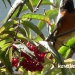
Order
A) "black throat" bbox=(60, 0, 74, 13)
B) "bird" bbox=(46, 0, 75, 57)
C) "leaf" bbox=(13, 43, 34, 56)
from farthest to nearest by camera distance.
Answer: "black throat" bbox=(60, 0, 74, 13) → "bird" bbox=(46, 0, 75, 57) → "leaf" bbox=(13, 43, 34, 56)

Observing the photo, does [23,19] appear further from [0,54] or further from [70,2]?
[70,2]

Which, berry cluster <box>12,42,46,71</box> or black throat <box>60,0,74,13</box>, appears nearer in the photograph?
berry cluster <box>12,42,46,71</box>

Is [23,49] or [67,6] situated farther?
[67,6]

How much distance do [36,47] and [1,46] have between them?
7cm

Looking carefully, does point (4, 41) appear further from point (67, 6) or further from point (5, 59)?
point (67, 6)

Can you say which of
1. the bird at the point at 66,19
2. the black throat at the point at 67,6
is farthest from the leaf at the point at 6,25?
the black throat at the point at 67,6

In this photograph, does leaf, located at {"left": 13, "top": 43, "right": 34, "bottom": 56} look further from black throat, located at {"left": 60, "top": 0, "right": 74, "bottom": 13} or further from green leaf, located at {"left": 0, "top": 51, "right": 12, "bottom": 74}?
black throat, located at {"left": 60, "top": 0, "right": 74, "bottom": 13}

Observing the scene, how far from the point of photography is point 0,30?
1.81 ft

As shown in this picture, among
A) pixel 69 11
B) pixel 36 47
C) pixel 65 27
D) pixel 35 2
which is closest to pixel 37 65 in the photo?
pixel 36 47

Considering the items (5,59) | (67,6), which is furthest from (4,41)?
(67,6)

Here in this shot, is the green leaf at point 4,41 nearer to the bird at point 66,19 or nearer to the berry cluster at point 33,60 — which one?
the berry cluster at point 33,60

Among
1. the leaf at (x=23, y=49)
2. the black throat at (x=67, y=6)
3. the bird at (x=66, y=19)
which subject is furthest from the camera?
the black throat at (x=67, y=6)

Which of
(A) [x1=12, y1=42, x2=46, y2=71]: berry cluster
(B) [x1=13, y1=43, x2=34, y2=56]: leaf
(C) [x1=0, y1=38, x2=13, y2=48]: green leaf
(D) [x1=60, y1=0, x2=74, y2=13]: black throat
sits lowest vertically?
(A) [x1=12, y1=42, x2=46, y2=71]: berry cluster

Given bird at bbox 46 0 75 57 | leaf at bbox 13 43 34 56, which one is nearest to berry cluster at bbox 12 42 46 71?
leaf at bbox 13 43 34 56
